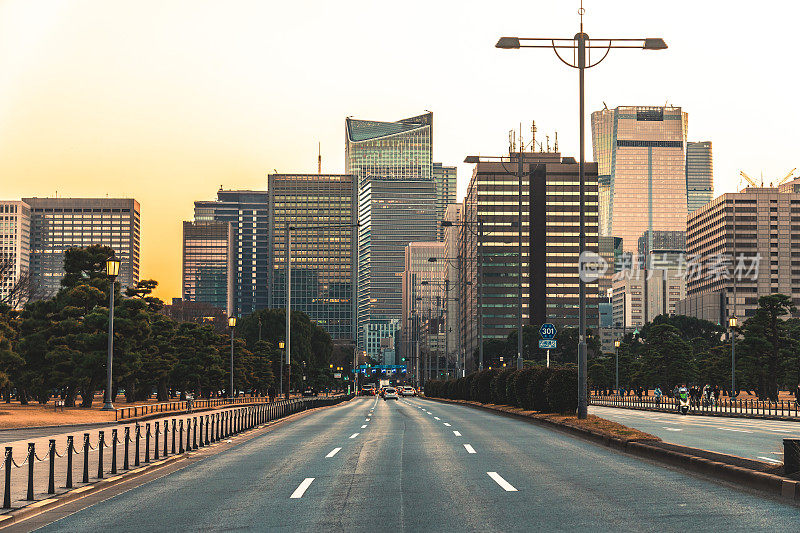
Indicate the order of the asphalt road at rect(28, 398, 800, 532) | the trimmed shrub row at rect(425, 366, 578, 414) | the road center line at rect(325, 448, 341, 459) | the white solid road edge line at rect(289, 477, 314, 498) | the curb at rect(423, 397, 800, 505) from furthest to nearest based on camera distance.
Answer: the trimmed shrub row at rect(425, 366, 578, 414) → the road center line at rect(325, 448, 341, 459) → the white solid road edge line at rect(289, 477, 314, 498) → the curb at rect(423, 397, 800, 505) → the asphalt road at rect(28, 398, 800, 532)

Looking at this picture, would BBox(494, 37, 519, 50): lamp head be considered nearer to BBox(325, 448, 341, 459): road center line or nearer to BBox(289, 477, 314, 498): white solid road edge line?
BBox(325, 448, 341, 459): road center line

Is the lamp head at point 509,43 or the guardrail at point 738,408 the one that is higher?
the lamp head at point 509,43

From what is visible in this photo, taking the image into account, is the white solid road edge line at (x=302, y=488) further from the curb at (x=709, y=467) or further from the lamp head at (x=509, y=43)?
the lamp head at (x=509, y=43)

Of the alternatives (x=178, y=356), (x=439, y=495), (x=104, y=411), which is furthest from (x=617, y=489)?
(x=178, y=356)

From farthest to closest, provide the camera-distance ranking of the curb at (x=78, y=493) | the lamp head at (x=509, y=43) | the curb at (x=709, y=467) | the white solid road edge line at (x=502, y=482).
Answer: the lamp head at (x=509, y=43), the white solid road edge line at (x=502, y=482), the curb at (x=709, y=467), the curb at (x=78, y=493)

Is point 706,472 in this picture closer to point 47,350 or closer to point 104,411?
point 104,411

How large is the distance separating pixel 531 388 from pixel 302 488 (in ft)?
92.0

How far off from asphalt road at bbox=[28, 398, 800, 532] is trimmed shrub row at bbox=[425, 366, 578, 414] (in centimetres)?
1483

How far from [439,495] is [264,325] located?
371ft

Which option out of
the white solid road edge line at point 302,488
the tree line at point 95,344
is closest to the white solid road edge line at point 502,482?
the white solid road edge line at point 302,488

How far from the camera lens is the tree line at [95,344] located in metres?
51.5

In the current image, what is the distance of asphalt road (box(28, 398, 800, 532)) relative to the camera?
11.5 meters

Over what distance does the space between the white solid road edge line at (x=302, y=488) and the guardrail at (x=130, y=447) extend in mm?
3959

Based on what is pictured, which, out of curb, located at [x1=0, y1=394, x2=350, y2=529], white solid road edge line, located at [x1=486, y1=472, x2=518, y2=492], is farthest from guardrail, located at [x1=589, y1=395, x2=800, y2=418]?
curb, located at [x1=0, y1=394, x2=350, y2=529]
